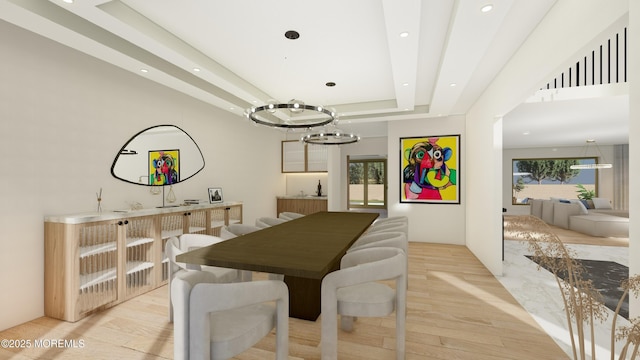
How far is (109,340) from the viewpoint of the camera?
232 centimetres

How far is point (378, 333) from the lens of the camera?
2.40 meters

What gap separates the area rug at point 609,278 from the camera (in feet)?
9.87

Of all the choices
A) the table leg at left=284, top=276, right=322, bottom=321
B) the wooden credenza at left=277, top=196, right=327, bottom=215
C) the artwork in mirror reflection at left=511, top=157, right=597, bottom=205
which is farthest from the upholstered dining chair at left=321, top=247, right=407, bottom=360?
the artwork in mirror reflection at left=511, top=157, right=597, bottom=205

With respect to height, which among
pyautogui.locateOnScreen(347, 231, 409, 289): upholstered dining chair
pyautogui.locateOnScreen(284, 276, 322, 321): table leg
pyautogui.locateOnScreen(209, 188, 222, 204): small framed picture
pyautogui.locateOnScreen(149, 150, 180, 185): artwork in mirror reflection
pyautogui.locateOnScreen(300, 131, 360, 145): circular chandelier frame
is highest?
pyautogui.locateOnScreen(300, 131, 360, 145): circular chandelier frame

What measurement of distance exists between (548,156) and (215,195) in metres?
10.9

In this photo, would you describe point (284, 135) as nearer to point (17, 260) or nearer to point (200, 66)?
point (200, 66)

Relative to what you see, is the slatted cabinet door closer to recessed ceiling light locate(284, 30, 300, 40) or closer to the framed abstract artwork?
recessed ceiling light locate(284, 30, 300, 40)

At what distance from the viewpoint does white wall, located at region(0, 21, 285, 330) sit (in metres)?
2.48

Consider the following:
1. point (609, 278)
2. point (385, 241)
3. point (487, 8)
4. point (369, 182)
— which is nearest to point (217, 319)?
point (385, 241)

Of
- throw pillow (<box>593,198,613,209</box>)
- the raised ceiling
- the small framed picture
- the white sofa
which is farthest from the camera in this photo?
throw pillow (<box>593,198,613,209</box>)

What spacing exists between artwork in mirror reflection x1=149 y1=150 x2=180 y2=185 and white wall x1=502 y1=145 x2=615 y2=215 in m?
10.5

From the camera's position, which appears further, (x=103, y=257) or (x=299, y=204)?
(x=299, y=204)

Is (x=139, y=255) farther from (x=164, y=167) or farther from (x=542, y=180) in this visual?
(x=542, y=180)

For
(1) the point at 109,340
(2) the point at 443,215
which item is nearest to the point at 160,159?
(1) the point at 109,340
